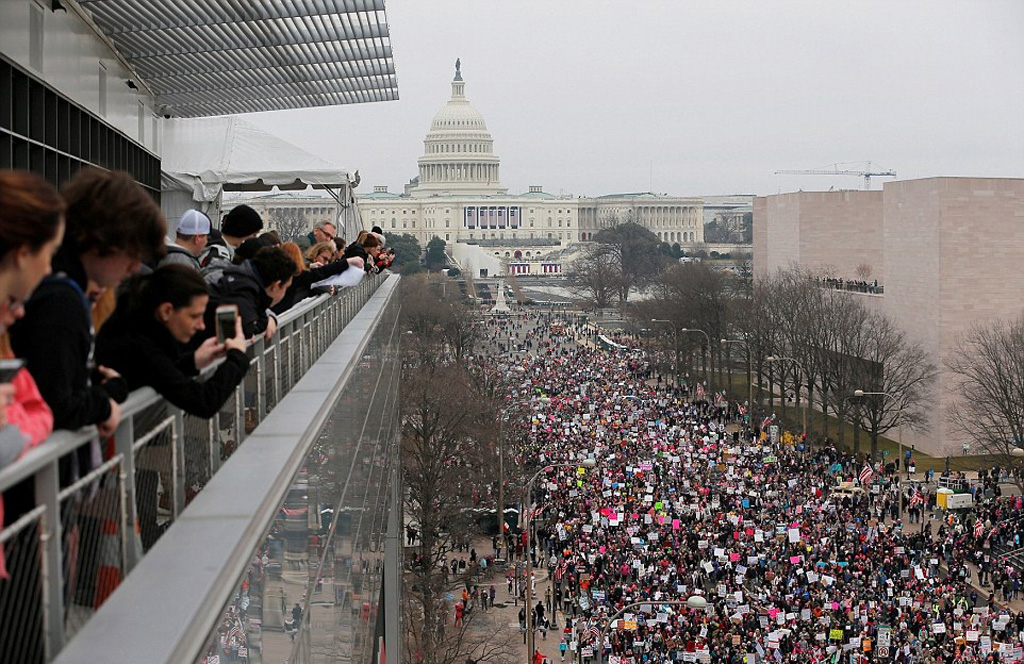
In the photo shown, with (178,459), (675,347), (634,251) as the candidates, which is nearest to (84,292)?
(178,459)

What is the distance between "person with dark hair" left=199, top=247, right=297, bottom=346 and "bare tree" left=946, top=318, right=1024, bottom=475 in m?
39.9

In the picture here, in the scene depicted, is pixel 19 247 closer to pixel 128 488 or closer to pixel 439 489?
pixel 128 488

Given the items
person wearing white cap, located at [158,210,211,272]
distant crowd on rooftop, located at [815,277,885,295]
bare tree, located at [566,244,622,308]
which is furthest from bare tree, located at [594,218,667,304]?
person wearing white cap, located at [158,210,211,272]

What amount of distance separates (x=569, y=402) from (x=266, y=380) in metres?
51.0

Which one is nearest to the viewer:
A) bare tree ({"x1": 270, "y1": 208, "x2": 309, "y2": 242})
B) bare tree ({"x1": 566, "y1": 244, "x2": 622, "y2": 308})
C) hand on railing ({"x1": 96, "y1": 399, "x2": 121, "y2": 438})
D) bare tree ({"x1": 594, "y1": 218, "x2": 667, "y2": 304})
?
hand on railing ({"x1": 96, "y1": 399, "x2": 121, "y2": 438})

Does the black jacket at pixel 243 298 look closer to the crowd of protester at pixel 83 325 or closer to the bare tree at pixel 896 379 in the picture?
the crowd of protester at pixel 83 325

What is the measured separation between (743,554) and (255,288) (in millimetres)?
26533

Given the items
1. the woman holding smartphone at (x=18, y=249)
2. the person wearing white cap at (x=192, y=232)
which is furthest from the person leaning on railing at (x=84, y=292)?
the person wearing white cap at (x=192, y=232)

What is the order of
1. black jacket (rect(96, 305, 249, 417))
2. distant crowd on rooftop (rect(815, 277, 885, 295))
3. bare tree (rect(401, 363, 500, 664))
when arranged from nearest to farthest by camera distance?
black jacket (rect(96, 305, 249, 417)) < bare tree (rect(401, 363, 500, 664)) < distant crowd on rooftop (rect(815, 277, 885, 295))

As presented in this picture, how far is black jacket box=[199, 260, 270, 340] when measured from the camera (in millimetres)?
5801

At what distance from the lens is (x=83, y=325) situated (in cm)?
338

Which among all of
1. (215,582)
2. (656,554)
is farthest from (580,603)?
(215,582)

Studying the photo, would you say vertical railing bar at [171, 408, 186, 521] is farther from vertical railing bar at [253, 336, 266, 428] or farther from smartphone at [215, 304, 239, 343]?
vertical railing bar at [253, 336, 266, 428]

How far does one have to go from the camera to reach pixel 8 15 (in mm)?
14602
